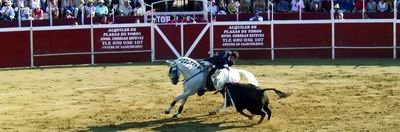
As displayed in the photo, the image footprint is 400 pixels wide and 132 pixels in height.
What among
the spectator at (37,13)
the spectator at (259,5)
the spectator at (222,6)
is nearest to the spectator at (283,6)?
the spectator at (259,5)

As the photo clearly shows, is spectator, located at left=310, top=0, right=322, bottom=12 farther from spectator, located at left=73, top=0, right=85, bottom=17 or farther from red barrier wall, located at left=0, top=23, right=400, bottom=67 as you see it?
spectator, located at left=73, top=0, right=85, bottom=17

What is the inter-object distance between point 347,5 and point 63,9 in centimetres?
831

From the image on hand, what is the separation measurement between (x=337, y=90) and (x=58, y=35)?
8240mm

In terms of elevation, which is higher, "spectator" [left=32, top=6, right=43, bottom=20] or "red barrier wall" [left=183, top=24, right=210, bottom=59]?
"spectator" [left=32, top=6, right=43, bottom=20]

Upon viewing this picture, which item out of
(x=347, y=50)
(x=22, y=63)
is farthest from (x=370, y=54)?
(x=22, y=63)

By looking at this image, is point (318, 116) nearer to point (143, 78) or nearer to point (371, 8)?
point (143, 78)

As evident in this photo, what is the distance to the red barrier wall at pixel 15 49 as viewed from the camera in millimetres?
19516

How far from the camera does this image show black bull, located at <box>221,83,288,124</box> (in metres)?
10.5

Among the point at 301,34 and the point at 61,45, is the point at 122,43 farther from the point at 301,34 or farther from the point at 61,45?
the point at 301,34

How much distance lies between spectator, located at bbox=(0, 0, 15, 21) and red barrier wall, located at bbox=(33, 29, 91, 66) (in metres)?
2.44

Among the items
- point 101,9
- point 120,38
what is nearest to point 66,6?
point 101,9

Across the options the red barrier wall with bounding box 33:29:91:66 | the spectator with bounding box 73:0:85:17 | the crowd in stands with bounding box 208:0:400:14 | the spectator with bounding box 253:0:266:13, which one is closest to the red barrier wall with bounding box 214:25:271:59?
the crowd in stands with bounding box 208:0:400:14

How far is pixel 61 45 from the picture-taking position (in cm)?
2006

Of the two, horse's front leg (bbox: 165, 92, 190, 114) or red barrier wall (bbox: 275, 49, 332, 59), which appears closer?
horse's front leg (bbox: 165, 92, 190, 114)
